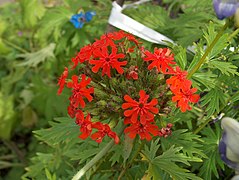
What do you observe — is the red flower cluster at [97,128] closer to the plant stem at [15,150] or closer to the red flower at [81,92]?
the red flower at [81,92]

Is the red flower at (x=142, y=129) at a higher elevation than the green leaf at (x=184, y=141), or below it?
higher

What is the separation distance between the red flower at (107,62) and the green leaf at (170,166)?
205 mm

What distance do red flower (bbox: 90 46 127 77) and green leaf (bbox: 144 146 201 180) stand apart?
20 cm

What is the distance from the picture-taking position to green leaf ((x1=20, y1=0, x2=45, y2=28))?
7.75 ft

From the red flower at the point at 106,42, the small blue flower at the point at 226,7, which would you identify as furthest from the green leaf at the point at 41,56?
the small blue flower at the point at 226,7

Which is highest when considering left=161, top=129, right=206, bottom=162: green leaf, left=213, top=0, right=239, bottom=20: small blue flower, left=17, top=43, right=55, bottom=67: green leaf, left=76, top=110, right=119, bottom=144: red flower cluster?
left=213, top=0, right=239, bottom=20: small blue flower

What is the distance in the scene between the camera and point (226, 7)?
39.9 inches

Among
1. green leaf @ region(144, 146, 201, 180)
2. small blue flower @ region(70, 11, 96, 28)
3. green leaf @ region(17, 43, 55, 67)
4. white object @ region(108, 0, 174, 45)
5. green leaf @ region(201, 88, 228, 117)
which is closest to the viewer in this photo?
green leaf @ region(144, 146, 201, 180)

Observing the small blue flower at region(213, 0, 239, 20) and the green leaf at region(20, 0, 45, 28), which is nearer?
the small blue flower at region(213, 0, 239, 20)

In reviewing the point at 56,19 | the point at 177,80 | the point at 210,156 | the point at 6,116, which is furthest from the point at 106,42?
the point at 6,116

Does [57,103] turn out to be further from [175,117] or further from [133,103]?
[133,103]

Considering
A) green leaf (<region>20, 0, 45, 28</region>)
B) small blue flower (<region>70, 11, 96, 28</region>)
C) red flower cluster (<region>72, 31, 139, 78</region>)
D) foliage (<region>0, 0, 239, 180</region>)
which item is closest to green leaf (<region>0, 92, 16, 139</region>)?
foliage (<region>0, 0, 239, 180</region>)

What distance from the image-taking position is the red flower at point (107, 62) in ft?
3.29

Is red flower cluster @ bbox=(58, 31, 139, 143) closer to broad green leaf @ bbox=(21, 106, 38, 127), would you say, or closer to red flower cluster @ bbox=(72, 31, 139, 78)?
red flower cluster @ bbox=(72, 31, 139, 78)
